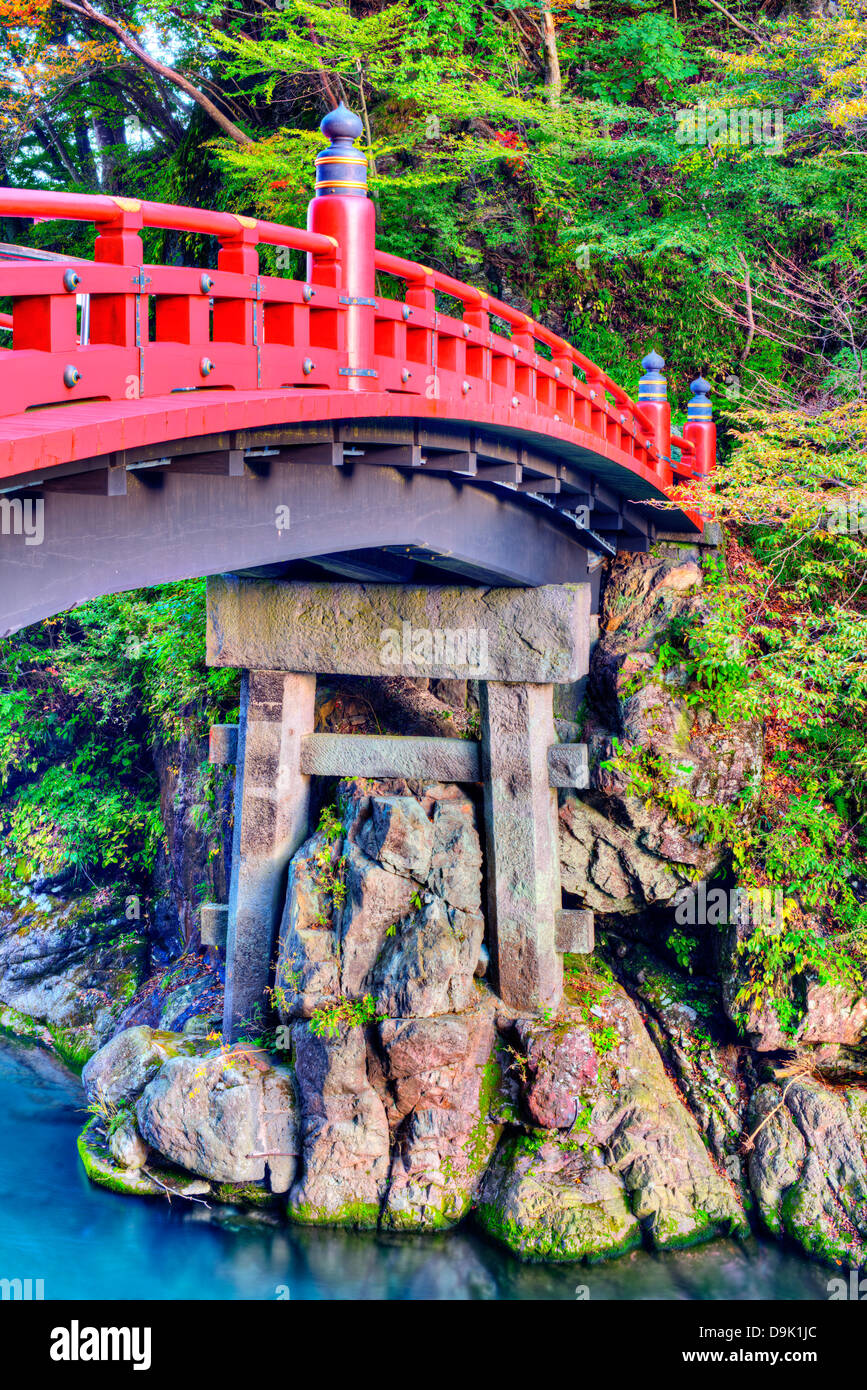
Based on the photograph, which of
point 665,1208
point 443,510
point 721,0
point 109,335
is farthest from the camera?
point 721,0

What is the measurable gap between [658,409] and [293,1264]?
856 centimetres

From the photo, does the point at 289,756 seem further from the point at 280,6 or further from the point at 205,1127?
the point at 280,6

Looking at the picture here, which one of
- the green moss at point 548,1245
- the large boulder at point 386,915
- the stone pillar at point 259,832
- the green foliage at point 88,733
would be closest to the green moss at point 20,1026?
the green foliage at point 88,733

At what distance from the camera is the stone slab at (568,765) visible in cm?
1038

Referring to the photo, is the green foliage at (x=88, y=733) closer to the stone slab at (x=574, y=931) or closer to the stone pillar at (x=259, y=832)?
the stone pillar at (x=259, y=832)

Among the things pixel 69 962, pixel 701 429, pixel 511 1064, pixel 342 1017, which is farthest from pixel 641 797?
pixel 69 962

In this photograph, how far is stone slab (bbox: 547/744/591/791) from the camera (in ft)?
34.1

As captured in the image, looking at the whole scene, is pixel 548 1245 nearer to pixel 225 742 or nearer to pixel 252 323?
pixel 225 742

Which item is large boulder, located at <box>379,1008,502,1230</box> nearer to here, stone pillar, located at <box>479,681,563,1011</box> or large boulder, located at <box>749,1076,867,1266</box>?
stone pillar, located at <box>479,681,563,1011</box>

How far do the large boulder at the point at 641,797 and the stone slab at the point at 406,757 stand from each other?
1.26 m

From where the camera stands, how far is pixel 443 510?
27.8ft

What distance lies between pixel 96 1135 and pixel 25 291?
936 centimetres

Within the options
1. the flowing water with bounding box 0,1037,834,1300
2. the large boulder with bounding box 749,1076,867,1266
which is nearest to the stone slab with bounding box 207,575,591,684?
the large boulder with bounding box 749,1076,867,1266

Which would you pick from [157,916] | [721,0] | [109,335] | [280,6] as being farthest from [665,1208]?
[721,0]
